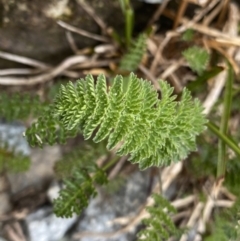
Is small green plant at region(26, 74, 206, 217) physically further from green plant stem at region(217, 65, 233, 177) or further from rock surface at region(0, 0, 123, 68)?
rock surface at region(0, 0, 123, 68)

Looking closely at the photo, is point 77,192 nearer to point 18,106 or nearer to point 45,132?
point 45,132

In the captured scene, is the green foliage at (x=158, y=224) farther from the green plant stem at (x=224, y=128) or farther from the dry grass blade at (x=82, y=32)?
the dry grass blade at (x=82, y=32)

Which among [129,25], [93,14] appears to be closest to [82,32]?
A: [93,14]

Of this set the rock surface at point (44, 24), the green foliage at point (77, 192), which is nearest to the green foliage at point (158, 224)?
the green foliage at point (77, 192)

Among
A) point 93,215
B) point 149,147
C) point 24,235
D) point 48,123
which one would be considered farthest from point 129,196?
point 149,147

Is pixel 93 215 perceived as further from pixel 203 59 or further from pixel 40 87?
pixel 203 59
